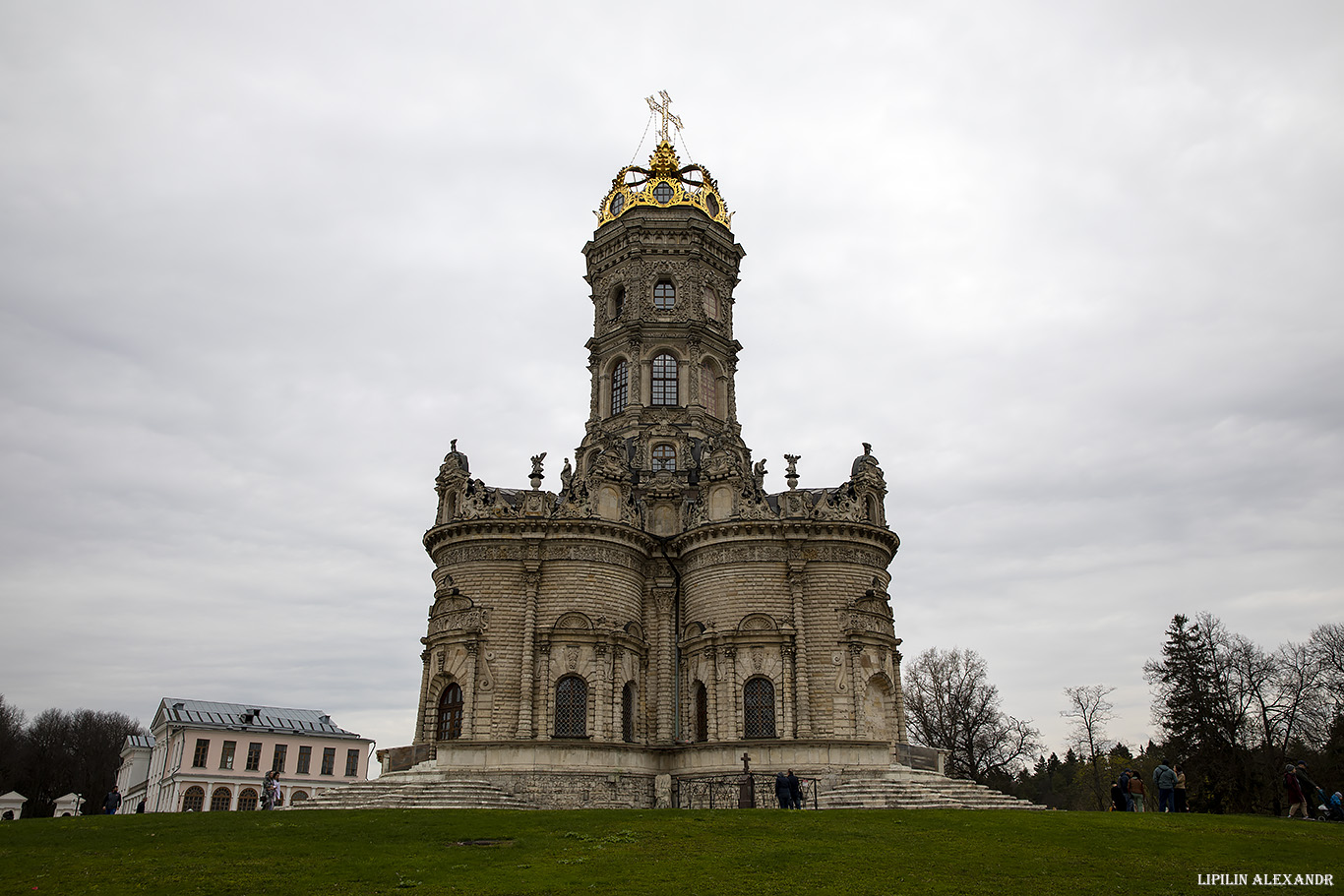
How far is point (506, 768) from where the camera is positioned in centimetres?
3167

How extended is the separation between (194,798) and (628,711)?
37.1m

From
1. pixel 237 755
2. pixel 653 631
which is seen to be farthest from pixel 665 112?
pixel 237 755

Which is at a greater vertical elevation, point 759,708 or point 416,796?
point 759,708

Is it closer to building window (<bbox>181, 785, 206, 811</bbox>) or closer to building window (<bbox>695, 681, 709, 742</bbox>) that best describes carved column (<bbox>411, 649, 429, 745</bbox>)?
building window (<bbox>695, 681, 709, 742</bbox>)

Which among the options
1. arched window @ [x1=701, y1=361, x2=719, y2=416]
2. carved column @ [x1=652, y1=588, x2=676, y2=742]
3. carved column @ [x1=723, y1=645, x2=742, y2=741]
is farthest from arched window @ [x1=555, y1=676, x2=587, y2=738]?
arched window @ [x1=701, y1=361, x2=719, y2=416]

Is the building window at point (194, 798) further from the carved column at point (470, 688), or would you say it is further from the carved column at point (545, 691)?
the carved column at point (545, 691)

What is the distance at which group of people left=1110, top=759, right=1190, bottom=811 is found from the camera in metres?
24.8

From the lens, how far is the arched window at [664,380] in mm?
43031

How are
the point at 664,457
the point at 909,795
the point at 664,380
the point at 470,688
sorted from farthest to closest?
the point at 664,380
the point at 664,457
the point at 470,688
the point at 909,795

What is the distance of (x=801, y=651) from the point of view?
110ft

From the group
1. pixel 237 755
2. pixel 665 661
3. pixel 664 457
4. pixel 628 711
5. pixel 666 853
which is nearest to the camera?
pixel 666 853

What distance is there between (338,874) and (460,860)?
235 centimetres

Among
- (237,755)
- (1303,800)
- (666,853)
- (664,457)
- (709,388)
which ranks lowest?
(666,853)

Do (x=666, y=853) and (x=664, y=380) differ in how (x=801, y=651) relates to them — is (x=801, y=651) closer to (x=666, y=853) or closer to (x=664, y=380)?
(x=664, y=380)
